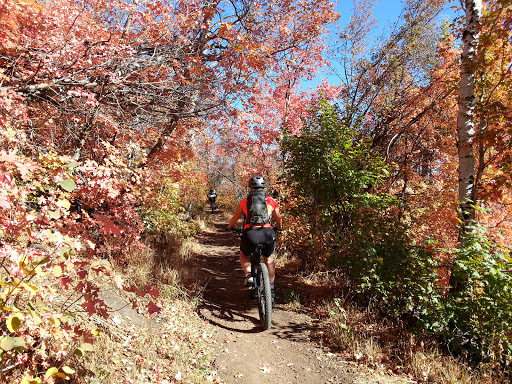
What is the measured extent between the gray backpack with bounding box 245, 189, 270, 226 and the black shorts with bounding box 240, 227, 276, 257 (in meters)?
0.12

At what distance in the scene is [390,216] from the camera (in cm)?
500

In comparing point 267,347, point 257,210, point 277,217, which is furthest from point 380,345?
point 257,210

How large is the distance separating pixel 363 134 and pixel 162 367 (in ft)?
32.0

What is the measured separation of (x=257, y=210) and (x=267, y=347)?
1.88 m

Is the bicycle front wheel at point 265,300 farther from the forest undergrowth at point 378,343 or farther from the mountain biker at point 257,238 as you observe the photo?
the forest undergrowth at point 378,343

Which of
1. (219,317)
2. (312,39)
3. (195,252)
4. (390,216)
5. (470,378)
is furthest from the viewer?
(312,39)

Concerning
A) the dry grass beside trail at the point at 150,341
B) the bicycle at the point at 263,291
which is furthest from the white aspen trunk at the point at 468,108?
the dry grass beside trail at the point at 150,341

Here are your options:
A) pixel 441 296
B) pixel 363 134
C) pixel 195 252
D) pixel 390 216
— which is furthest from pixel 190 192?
pixel 441 296

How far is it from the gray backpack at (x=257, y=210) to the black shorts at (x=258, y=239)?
123 millimetres

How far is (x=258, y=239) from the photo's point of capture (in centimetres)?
447

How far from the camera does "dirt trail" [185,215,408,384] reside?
129 inches

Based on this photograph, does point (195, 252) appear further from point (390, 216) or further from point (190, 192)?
point (390, 216)

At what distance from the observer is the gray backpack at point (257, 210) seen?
4.49 metres

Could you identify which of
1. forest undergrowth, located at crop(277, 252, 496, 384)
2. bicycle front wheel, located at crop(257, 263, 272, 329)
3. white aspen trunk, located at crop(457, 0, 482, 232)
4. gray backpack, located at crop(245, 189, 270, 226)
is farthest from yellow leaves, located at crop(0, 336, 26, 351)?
white aspen trunk, located at crop(457, 0, 482, 232)
